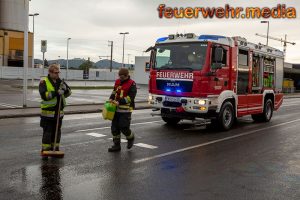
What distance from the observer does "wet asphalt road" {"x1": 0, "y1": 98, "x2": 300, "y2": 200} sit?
5730 millimetres

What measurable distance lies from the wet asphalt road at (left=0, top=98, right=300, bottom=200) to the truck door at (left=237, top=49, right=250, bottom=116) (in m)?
1.48

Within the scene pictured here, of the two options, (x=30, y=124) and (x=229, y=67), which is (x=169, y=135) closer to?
(x=229, y=67)

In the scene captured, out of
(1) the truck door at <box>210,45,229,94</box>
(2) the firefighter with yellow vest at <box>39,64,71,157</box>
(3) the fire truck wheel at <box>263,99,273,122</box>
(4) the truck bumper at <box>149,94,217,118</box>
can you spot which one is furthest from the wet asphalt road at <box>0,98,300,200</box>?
(3) the fire truck wheel at <box>263,99,273,122</box>

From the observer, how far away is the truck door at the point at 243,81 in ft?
42.1

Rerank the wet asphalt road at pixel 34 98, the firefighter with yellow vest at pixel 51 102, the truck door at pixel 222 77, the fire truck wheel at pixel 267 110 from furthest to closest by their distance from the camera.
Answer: the wet asphalt road at pixel 34 98
the fire truck wheel at pixel 267 110
the truck door at pixel 222 77
the firefighter with yellow vest at pixel 51 102

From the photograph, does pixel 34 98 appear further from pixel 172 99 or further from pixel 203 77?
pixel 203 77

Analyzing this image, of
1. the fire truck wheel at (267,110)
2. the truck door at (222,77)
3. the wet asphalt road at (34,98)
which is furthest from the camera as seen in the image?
the wet asphalt road at (34,98)

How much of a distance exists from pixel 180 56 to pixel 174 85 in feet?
2.96

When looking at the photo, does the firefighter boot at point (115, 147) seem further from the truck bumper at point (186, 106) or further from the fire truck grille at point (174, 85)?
the fire truck grille at point (174, 85)

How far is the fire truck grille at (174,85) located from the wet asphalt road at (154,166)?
130cm

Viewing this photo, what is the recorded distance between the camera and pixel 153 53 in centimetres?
1255

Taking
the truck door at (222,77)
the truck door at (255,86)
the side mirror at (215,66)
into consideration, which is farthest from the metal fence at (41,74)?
the side mirror at (215,66)

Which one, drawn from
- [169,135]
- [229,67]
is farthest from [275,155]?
[229,67]

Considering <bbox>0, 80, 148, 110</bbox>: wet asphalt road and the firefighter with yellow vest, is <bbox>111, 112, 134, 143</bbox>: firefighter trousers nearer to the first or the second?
the firefighter with yellow vest
